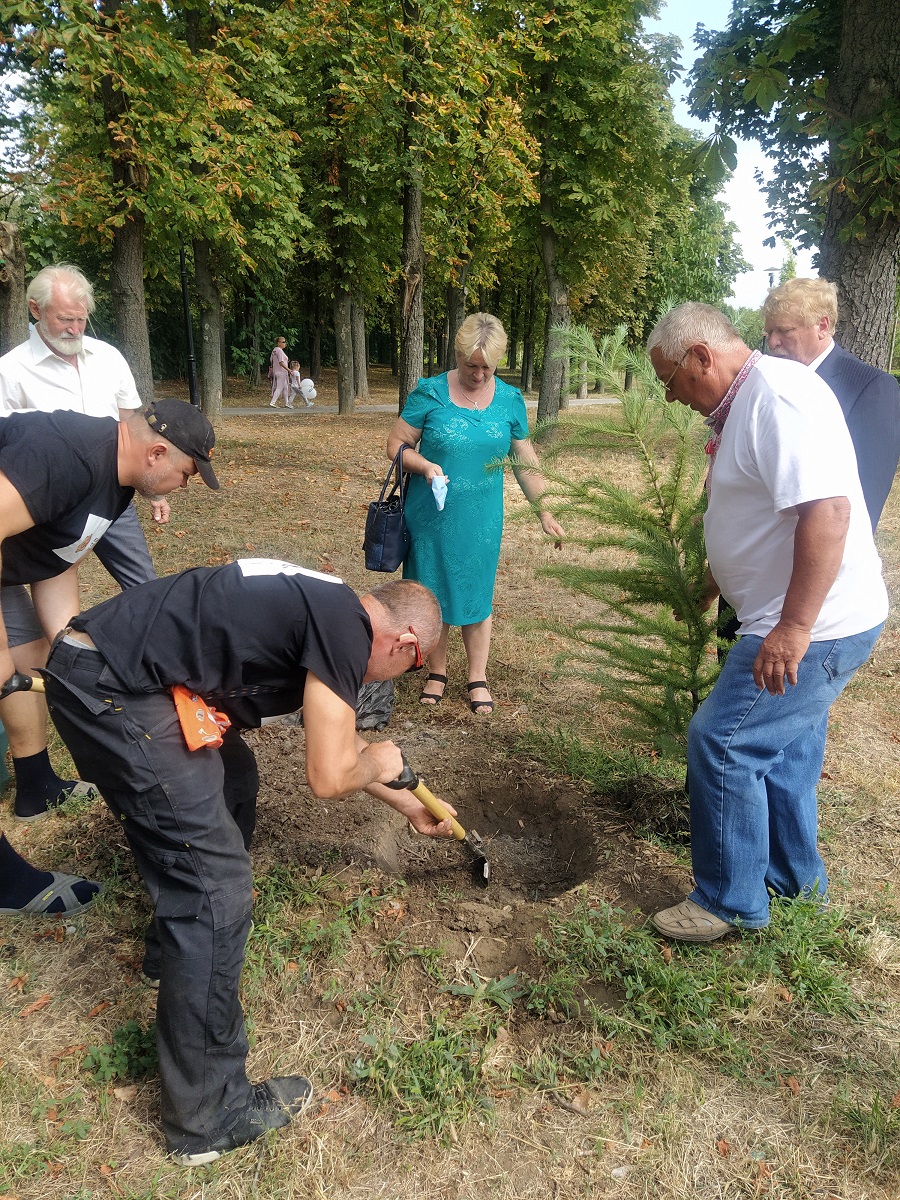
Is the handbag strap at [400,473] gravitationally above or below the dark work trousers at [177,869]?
above

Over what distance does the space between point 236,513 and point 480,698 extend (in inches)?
200

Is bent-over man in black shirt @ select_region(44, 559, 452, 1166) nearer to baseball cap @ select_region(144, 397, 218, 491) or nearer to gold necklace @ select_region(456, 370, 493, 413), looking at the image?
baseball cap @ select_region(144, 397, 218, 491)

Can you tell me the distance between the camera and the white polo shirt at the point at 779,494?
89.3 inches

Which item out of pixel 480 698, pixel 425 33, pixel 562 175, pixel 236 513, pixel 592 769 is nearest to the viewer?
pixel 592 769

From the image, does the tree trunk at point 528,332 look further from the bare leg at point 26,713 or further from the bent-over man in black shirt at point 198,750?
the bent-over man in black shirt at point 198,750

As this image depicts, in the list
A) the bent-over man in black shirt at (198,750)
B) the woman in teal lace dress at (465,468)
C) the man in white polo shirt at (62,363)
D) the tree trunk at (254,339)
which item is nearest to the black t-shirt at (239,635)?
the bent-over man in black shirt at (198,750)

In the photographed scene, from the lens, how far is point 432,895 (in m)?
3.29

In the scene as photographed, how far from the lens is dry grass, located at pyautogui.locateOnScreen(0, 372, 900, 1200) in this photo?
2158 mm

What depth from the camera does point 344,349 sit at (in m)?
18.8

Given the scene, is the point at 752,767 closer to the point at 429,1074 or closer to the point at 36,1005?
the point at 429,1074

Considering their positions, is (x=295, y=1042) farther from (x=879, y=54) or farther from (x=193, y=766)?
(x=879, y=54)

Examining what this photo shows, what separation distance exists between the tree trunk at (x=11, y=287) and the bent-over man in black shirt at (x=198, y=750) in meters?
10.0

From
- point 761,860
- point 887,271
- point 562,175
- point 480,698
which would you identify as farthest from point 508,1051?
point 562,175

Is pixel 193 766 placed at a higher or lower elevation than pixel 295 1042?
higher
